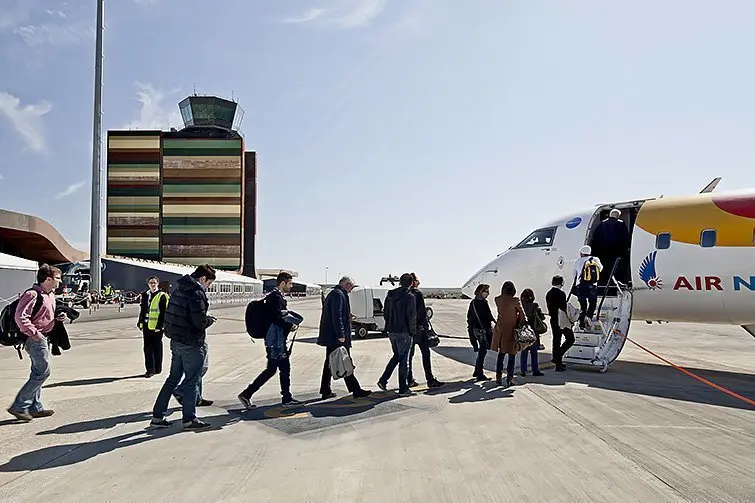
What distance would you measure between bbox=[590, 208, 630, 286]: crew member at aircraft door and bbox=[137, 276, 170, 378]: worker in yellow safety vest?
10037 mm

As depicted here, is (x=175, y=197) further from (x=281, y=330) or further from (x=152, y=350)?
(x=281, y=330)

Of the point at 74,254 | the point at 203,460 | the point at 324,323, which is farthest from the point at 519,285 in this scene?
the point at 74,254

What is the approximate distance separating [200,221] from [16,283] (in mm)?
54119

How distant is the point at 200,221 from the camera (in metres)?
78.1

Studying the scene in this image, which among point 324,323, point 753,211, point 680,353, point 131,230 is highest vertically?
point 131,230

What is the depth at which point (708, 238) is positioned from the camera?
12.0m

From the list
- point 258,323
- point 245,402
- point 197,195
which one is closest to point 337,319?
point 258,323

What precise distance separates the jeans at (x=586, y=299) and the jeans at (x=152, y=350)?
8672mm

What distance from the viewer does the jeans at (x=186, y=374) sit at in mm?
6832

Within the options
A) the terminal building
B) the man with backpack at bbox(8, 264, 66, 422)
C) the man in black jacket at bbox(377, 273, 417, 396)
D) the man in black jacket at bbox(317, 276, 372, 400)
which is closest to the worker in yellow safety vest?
the man with backpack at bbox(8, 264, 66, 422)

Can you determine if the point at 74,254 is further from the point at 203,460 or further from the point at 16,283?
the point at 203,460

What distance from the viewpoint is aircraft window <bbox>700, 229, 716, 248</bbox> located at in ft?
39.1

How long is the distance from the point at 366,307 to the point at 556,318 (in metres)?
9.08

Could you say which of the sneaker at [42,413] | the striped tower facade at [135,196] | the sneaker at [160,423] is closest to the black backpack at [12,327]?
the sneaker at [42,413]
